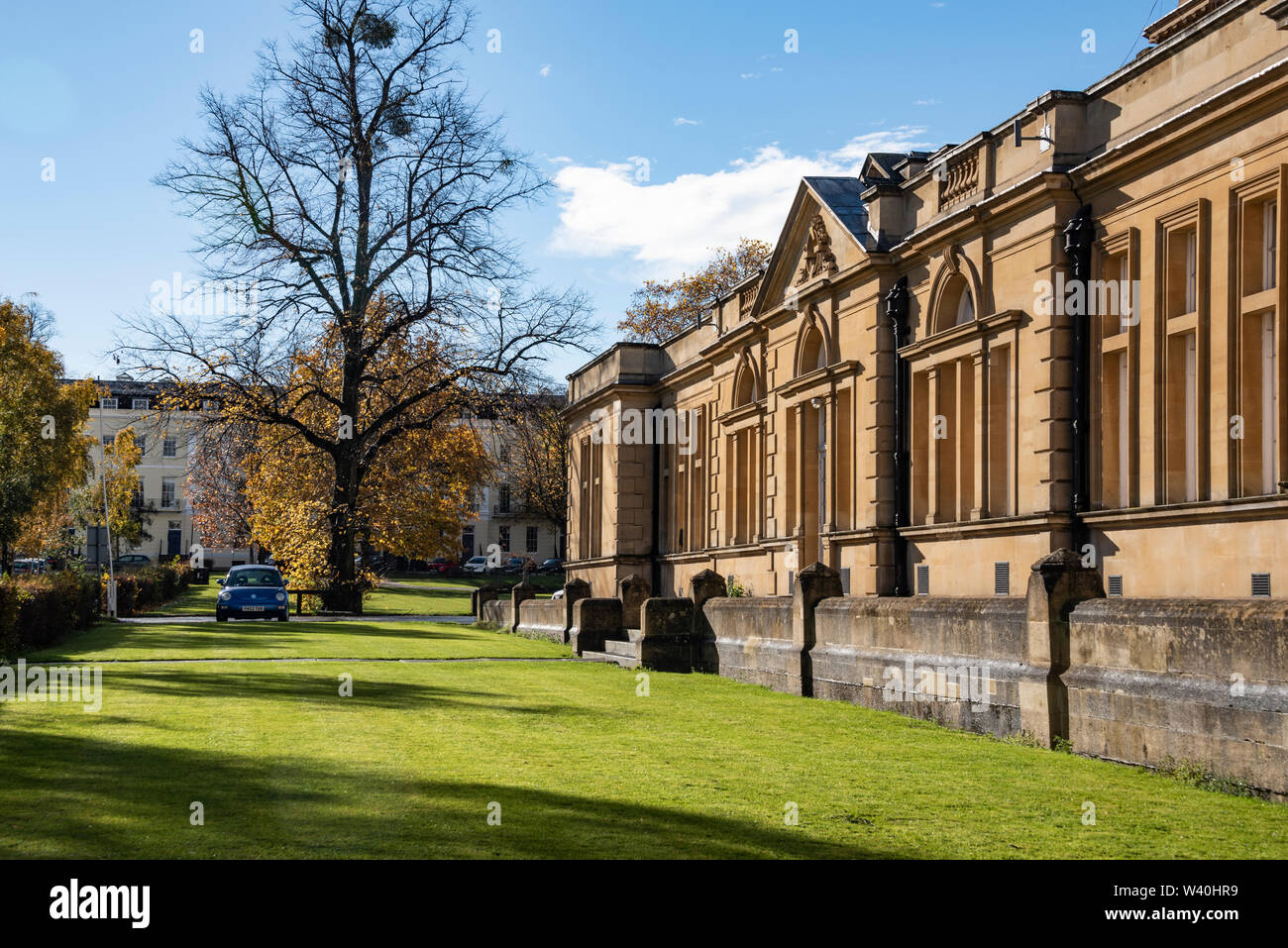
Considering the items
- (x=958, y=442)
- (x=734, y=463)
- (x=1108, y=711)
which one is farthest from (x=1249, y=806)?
(x=734, y=463)

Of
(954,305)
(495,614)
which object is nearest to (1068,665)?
(954,305)

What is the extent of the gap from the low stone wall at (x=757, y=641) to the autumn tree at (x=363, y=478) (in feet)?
76.5

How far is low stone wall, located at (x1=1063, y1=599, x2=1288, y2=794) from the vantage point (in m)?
9.23

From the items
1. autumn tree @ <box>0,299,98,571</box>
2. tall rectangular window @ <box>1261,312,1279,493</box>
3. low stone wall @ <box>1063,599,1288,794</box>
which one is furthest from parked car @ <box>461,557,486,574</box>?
low stone wall @ <box>1063,599,1288,794</box>

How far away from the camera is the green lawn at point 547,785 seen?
729cm

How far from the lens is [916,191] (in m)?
24.0

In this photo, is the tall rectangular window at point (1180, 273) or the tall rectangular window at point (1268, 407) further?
the tall rectangular window at point (1180, 273)

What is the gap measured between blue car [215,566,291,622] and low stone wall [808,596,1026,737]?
2327 cm

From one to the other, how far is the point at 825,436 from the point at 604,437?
1693 centimetres

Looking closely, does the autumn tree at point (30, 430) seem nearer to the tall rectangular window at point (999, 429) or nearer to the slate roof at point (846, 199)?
the slate roof at point (846, 199)
